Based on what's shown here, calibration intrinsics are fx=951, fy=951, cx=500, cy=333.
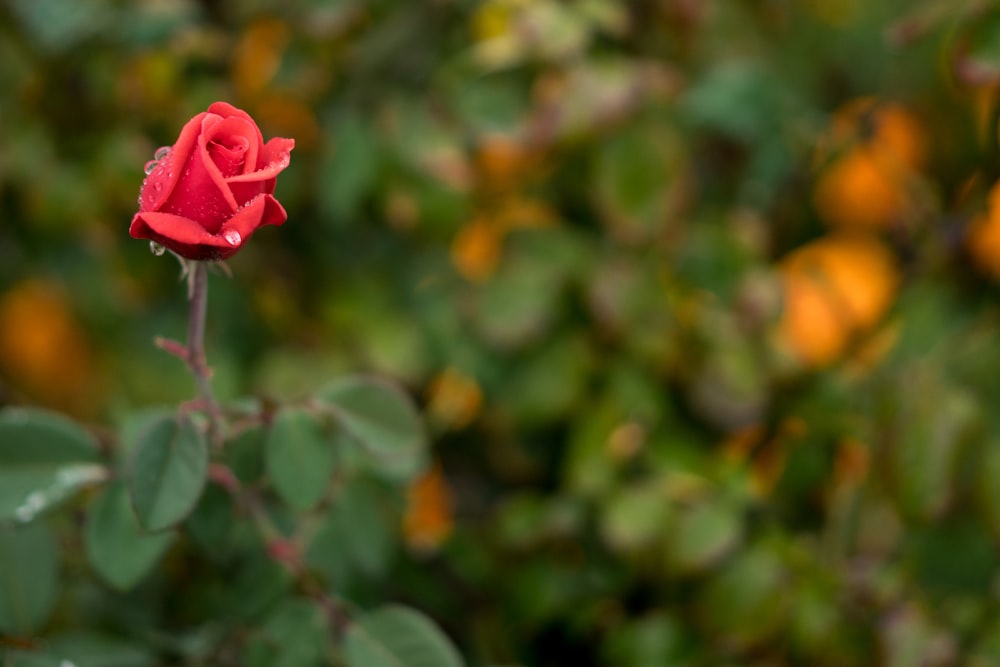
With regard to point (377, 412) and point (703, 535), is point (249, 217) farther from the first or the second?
point (703, 535)

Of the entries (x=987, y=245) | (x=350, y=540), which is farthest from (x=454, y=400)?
(x=987, y=245)

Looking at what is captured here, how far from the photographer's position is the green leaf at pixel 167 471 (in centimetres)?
44

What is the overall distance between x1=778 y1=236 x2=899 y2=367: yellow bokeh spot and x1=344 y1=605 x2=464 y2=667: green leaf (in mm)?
469

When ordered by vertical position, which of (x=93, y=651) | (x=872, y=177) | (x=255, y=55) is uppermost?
(x=255, y=55)

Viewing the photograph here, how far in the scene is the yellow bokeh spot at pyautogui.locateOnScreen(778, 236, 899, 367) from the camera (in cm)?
87

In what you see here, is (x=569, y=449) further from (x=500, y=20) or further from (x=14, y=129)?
(x=14, y=129)

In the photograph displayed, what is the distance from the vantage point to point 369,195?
0.91 metres

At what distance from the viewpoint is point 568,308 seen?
33.9 inches

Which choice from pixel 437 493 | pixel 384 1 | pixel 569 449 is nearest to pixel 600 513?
pixel 569 449

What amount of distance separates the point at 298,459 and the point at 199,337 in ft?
0.30

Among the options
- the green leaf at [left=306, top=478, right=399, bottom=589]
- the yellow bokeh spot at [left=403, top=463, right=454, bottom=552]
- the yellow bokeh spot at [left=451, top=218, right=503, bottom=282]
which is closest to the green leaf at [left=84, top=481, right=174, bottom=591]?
the green leaf at [left=306, top=478, right=399, bottom=589]

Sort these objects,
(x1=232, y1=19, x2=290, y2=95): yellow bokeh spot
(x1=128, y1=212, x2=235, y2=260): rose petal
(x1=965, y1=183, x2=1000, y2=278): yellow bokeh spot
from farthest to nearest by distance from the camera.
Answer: (x1=232, y1=19, x2=290, y2=95): yellow bokeh spot → (x1=965, y1=183, x2=1000, y2=278): yellow bokeh spot → (x1=128, y1=212, x2=235, y2=260): rose petal

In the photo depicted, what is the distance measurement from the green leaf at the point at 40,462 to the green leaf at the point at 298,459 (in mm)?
115

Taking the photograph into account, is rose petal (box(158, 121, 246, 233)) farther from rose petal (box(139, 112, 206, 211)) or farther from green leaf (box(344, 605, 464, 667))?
green leaf (box(344, 605, 464, 667))
